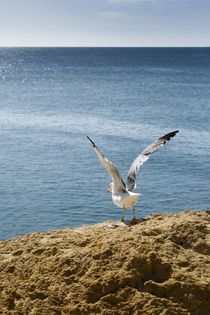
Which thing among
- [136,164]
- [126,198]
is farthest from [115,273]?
[136,164]

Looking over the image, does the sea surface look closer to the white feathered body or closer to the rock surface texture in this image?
the white feathered body

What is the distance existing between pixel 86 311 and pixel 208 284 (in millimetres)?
2252

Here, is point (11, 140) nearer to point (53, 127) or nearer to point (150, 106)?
point (53, 127)

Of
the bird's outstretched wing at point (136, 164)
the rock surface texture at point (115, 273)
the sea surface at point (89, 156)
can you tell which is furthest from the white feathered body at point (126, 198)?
the sea surface at point (89, 156)

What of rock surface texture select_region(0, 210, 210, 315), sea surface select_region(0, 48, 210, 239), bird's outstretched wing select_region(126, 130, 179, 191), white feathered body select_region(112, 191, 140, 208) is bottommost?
sea surface select_region(0, 48, 210, 239)

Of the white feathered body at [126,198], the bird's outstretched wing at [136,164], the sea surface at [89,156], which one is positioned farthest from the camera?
the sea surface at [89,156]

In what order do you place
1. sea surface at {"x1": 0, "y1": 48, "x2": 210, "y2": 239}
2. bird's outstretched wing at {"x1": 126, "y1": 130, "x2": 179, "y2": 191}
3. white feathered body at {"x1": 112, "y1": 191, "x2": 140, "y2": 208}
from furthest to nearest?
sea surface at {"x1": 0, "y1": 48, "x2": 210, "y2": 239}, bird's outstretched wing at {"x1": 126, "y1": 130, "x2": 179, "y2": 191}, white feathered body at {"x1": 112, "y1": 191, "x2": 140, "y2": 208}

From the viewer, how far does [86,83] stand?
155500 millimetres

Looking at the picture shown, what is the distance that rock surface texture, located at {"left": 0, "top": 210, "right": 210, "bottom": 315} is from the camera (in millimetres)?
10227

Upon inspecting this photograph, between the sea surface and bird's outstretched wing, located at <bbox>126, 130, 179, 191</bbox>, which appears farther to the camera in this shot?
the sea surface

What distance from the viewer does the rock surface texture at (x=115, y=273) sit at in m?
10.2

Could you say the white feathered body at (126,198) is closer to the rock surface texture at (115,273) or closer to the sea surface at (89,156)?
the rock surface texture at (115,273)

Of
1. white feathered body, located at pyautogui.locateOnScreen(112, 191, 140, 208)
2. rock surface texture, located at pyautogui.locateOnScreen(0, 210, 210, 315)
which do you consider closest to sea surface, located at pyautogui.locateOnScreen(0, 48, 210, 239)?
white feathered body, located at pyautogui.locateOnScreen(112, 191, 140, 208)

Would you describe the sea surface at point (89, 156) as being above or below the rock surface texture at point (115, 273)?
below
